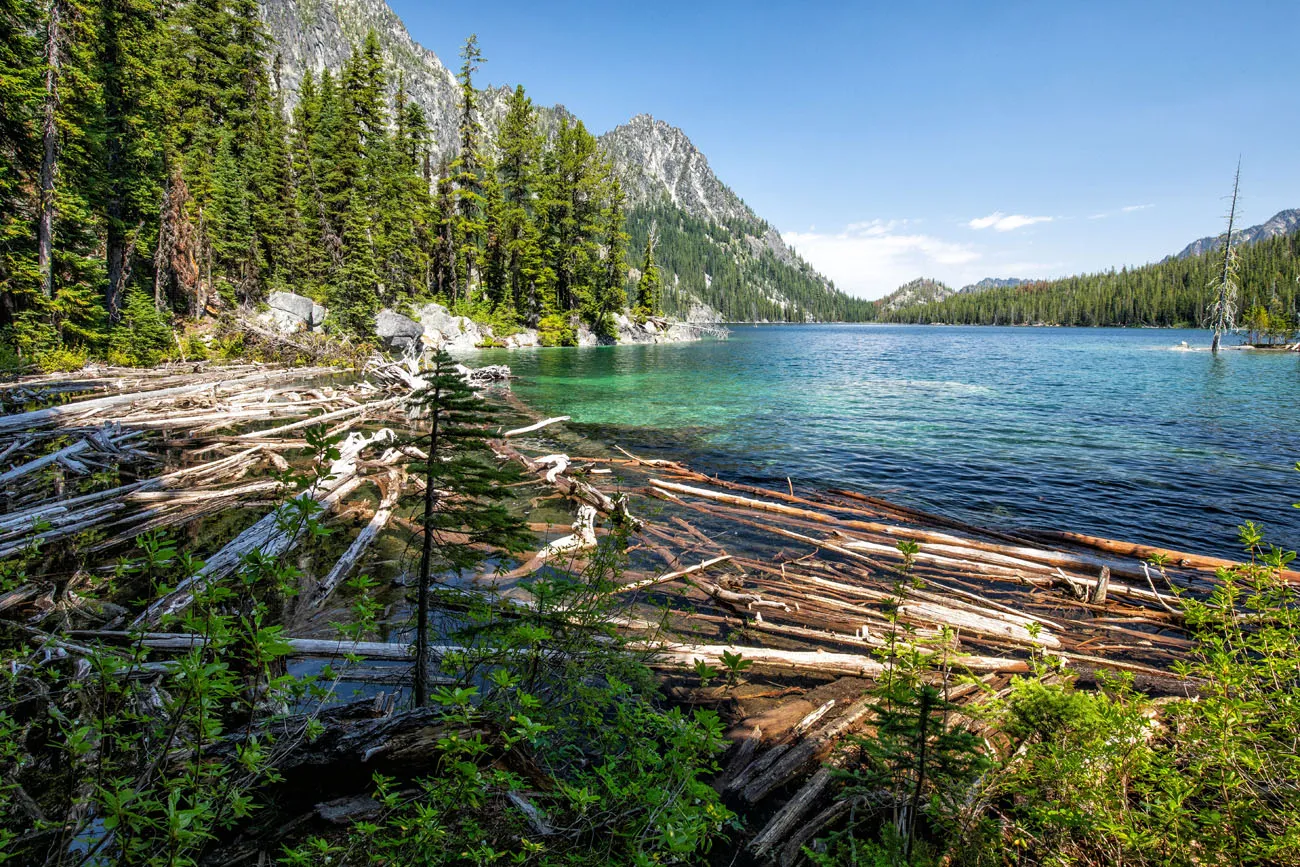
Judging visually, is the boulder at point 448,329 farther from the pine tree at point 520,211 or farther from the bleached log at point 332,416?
the bleached log at point 332,416

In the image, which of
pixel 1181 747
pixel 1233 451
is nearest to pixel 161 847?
pixel 1181 747

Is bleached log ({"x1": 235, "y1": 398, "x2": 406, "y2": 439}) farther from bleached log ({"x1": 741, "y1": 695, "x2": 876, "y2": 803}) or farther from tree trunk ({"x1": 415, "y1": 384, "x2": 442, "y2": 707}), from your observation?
bleached log ({"x1": 741, "y1": 695, "x2": 876, "y2": 803})

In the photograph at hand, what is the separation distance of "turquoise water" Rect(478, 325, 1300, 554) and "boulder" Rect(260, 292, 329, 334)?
36.1 ft

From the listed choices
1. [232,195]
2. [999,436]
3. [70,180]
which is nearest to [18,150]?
[70,180]

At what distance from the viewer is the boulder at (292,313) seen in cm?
3111

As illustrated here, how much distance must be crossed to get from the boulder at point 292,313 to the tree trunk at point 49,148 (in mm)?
12013

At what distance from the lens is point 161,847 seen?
228 centimetres

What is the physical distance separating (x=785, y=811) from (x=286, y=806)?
3167 mm

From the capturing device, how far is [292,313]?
32.5m

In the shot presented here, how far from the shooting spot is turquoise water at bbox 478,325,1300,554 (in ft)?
37.1

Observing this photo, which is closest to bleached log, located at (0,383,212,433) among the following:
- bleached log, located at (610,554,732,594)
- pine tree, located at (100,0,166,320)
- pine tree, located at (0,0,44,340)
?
pine tree, located at (0,0,44,340)

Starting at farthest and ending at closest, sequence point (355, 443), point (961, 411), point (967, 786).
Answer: point (961, 411), point (355, 443), point (967, 786)

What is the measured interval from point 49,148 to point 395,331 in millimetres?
18469

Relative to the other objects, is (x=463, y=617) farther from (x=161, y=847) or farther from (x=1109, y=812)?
(x=1109, y=812)
